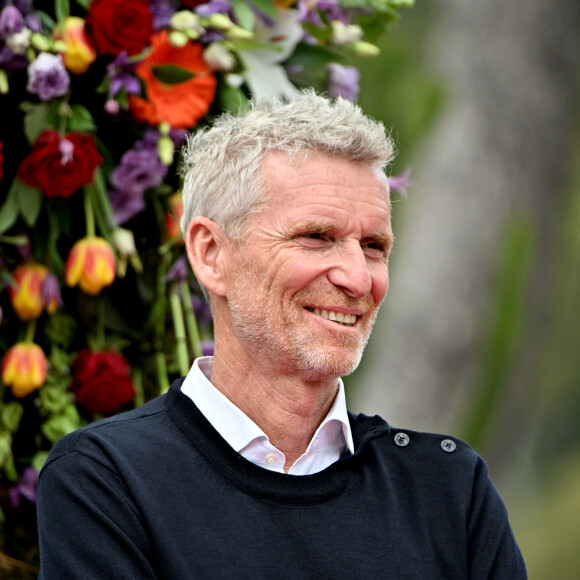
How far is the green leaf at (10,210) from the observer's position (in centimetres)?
194

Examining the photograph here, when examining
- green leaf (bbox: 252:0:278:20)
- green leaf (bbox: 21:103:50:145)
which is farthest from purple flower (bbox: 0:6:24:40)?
green leaf (bbox: 252:0:278:20)

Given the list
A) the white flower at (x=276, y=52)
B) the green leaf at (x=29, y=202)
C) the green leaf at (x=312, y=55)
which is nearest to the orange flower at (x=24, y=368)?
the green leaf at (x=29, y=202)

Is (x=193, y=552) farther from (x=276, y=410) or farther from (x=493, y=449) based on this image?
(x=493, y=449)

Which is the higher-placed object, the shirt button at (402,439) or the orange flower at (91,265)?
the orange flower at (91,265)

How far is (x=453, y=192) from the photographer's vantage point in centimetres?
432

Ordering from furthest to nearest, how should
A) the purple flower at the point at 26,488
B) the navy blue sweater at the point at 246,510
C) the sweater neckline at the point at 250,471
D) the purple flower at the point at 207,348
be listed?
1. the purple flower at the point at 207,348
2. the purple flower at the point at 26,488
3. the sweater neckline at the point at 250,471
4. the navy blue sweater at the point at 246,510

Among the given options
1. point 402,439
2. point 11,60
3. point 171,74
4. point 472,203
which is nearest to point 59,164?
point 11,60

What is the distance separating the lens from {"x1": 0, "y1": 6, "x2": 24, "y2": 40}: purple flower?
6.20 ft

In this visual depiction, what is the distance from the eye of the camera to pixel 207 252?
1962 millimetres

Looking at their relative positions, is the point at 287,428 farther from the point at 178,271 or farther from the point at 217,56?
the point at 217,56

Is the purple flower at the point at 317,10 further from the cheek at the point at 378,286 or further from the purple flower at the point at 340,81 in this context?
the cheek at the point at 378,286

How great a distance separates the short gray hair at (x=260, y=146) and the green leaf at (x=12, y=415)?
0.47 m

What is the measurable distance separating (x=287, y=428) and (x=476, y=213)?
258cm

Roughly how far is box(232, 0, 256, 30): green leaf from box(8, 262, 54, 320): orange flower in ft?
2.03
